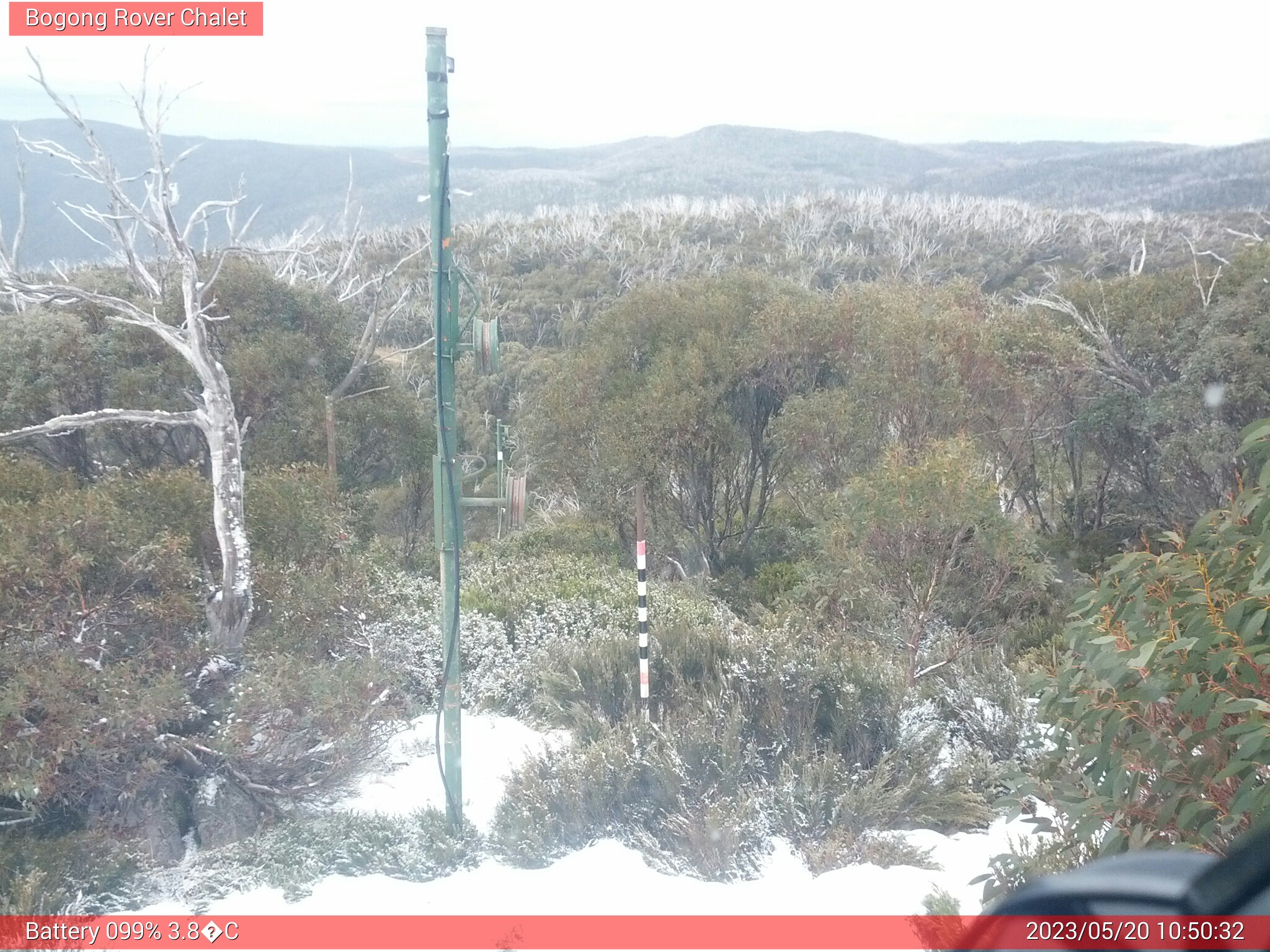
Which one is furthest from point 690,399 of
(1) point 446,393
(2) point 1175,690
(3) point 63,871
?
(2) point 1175,690

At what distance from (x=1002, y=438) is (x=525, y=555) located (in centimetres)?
589

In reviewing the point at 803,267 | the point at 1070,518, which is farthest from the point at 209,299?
the point at 803,267

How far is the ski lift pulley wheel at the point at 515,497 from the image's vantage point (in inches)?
189

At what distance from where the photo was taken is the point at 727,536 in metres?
11.6

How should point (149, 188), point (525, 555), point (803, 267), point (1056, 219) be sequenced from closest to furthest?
point (149, 188) < point (525, 555) < point (803, 267) < point (1056, 219)

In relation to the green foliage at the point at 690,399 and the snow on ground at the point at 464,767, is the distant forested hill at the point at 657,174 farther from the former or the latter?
the snow on ground at the point at 464,767

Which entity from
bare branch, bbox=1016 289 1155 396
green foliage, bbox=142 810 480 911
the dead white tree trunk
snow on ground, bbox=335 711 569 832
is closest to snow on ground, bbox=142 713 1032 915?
green foliage, bbox=142 810 480 911

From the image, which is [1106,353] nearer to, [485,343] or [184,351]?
[485,343]

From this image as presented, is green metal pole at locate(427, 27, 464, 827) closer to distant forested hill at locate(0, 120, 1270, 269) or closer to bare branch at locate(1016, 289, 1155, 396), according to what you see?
distant forested hill at locate(0, 120, 1270, 269)

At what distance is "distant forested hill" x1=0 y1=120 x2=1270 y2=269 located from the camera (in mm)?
7938

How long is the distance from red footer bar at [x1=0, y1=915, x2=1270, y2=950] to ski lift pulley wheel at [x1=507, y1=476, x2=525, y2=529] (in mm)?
1873

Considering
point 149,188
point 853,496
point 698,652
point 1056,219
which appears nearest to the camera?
point 149,188

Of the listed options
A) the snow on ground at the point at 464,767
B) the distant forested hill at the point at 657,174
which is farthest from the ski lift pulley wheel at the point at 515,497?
the distant forested hill at the point at 657,174

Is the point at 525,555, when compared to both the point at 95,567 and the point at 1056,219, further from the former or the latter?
the point at 1056,219
